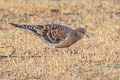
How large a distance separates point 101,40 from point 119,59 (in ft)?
5.39

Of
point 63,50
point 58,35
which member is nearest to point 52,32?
point 58,35

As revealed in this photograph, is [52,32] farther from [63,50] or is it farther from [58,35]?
[63,50]

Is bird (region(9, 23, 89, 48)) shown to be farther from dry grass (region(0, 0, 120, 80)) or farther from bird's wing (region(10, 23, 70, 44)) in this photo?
dry grass (region(0, 0, 120, 80))

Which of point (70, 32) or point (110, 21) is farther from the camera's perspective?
point (110, 21)

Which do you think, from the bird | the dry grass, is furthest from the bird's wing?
the dry grass

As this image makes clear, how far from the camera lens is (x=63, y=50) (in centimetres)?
955

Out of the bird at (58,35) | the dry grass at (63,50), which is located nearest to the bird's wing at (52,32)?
the bird at (58,35)

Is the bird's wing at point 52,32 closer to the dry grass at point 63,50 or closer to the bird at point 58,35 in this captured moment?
the bird at point 58,35

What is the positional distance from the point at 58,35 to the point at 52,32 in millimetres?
164

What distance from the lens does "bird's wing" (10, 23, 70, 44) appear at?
9.39m

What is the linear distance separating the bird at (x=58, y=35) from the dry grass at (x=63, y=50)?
155 mm

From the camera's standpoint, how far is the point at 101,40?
33.9 ft

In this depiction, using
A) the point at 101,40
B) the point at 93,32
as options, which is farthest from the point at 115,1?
the point at 101,40

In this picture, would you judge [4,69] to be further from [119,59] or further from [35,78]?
[119,59]
